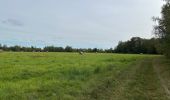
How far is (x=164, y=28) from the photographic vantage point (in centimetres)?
4875

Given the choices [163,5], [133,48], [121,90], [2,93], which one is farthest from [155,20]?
[133,48]

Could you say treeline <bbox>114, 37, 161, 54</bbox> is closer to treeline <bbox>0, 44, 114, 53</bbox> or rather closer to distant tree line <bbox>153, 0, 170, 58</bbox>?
treeline <bbox>0, 44, 114, 53</bbox>

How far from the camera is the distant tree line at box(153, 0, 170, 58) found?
143 ft

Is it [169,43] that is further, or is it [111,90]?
[169,43]

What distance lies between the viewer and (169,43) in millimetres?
46062

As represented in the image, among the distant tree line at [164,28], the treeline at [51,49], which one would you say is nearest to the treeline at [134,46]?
the treeline at [51,49]

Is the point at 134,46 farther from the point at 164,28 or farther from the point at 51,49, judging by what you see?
the point at 164,28

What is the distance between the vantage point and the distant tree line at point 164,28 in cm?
4353

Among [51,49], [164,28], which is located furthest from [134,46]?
[164,28]

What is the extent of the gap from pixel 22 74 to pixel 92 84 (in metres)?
5.26

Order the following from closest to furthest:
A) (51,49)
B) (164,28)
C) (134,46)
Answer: (164,28) → (134,46) → (51,49)

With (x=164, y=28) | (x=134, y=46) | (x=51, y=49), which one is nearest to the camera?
(x=164, y=28)

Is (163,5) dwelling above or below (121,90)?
above

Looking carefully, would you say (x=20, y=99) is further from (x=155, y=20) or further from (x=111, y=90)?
(x=155, y=20)
